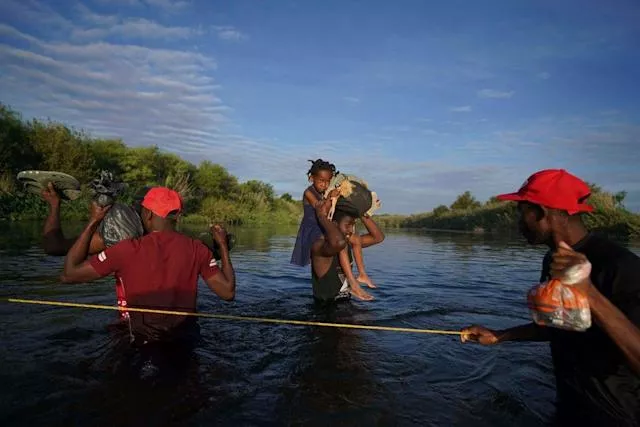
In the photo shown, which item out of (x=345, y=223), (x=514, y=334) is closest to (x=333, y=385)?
(x=514, y=334)

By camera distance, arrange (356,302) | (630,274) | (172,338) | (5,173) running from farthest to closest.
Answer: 1. (5,173)
2. (356,302)
3. (172,338)
4. (630,274)

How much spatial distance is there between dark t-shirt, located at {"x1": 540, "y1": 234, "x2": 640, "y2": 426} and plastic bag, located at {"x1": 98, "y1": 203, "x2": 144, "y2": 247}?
392 centimetres

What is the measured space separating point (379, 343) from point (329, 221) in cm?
166

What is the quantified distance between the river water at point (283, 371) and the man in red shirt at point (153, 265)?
0.52 metres

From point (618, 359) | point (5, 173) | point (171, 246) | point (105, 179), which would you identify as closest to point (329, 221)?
point (171, 246)

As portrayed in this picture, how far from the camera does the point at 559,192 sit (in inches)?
103

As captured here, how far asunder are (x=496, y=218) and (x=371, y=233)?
1262 inches

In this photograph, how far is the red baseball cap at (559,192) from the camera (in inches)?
103

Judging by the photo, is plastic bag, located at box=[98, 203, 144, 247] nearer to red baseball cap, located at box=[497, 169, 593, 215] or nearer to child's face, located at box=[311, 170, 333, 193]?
child's face, located at box=[311, 170, 333, 193]

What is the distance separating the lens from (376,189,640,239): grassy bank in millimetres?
23297

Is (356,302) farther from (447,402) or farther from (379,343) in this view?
(447,402)

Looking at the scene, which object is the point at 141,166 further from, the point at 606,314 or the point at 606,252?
the point at 606,314

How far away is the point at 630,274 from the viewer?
237 cm

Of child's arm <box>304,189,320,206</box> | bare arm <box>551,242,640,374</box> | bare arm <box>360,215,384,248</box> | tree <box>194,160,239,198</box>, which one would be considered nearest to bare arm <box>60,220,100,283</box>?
child's arm <box>304,189,320,206</box>
